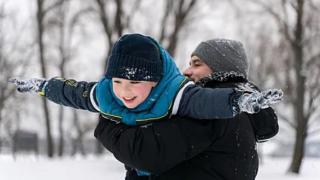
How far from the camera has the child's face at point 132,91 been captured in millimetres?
1498

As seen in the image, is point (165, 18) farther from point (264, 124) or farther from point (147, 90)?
point (147, 90)

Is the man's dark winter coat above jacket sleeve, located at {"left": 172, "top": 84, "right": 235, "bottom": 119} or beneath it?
beneath

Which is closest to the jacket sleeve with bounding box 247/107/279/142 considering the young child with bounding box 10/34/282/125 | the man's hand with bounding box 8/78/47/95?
the young child with bounding box 10/34/282/125

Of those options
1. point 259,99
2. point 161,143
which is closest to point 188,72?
point 161,143

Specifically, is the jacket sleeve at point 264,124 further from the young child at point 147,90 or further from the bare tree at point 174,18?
the bare tree at point 174,18

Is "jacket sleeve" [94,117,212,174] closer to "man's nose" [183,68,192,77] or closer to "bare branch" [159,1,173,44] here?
"man's nose" [183,68,192,77]

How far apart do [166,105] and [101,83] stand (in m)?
0.24

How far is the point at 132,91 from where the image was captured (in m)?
1.50

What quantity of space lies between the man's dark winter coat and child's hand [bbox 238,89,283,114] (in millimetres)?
184

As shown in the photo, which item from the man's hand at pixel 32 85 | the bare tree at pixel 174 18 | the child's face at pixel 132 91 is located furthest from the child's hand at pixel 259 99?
the bare tree at pixel 174 18

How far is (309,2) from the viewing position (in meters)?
12.5

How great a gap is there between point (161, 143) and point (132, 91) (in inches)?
6.6

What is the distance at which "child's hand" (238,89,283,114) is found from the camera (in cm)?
128

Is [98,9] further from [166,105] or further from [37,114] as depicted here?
[37,114]
